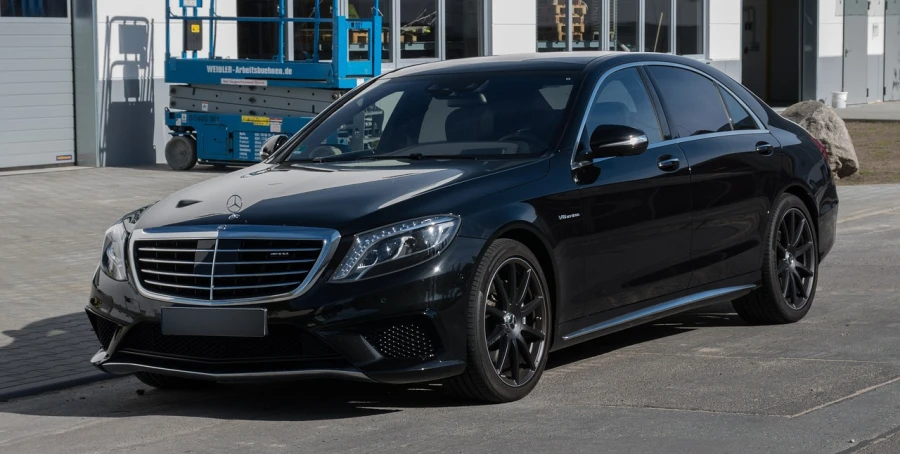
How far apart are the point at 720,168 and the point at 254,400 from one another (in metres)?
2.79

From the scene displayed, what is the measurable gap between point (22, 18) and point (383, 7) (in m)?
6.39

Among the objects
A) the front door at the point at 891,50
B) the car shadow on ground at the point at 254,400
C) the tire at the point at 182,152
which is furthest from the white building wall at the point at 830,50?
the car shadow on ground at the point at 254,400

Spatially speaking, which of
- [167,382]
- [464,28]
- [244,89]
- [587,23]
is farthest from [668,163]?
[587,23]

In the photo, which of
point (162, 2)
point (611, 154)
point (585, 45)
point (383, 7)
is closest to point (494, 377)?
point (611, 154)

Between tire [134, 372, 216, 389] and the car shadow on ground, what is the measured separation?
42mm

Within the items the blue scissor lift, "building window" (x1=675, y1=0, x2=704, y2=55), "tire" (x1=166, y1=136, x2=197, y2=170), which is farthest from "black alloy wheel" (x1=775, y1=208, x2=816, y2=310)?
"building window" (x1=675, y1=0, x2=704, y2=55)

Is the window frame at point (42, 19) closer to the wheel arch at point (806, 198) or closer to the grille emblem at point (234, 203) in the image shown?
the wheel arch at point (806, 198)

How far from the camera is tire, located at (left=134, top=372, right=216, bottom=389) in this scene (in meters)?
6.86

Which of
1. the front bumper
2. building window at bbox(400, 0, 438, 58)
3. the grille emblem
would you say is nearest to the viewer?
the front bumper

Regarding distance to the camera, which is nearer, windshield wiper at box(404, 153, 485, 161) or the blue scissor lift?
windshield wiper at box(404, 153, 485, 161)

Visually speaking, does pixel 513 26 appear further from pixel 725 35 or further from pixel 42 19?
pixel 42 19

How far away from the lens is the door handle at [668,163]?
7.29m

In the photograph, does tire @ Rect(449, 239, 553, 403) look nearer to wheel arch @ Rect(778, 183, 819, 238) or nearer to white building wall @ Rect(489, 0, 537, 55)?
wheel arch @ Rect(778, 183, 819, 238)

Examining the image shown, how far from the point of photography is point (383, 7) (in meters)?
23.4
